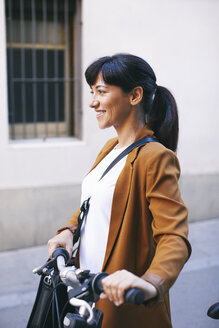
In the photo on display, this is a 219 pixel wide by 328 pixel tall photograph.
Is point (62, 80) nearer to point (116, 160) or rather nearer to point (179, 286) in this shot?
point (179, 286)

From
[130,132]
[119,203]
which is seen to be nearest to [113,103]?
[130,132]

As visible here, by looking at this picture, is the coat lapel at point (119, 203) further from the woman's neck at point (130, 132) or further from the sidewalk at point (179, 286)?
the sidewalk at point (179, 286)

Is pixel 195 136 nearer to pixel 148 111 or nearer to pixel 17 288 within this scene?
pixel 17 288

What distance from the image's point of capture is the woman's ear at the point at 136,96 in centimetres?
176

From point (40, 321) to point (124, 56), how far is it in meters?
1.19

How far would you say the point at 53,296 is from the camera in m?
1.70

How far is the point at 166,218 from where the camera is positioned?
1.49m

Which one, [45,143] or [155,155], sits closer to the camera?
[155,155]

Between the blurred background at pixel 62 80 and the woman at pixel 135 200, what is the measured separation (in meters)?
3.30

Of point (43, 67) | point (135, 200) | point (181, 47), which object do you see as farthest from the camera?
point (181, 47)

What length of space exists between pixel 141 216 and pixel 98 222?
0.21 meters

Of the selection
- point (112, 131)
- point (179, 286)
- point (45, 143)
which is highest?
point (112, 131)

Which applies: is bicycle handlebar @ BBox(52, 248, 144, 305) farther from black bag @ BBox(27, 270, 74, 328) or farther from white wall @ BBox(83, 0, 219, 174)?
white wall @ BBox(83, 0, 219, 174)

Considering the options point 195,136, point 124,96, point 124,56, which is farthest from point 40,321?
point 195,136
